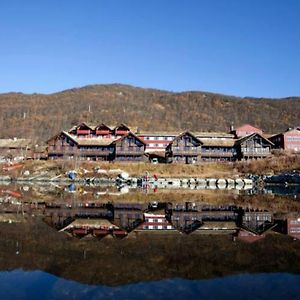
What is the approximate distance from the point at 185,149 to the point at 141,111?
299 feet

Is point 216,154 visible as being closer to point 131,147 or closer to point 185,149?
point 185,149

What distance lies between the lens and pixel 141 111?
166 m

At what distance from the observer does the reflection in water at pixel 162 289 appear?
29.1 ft

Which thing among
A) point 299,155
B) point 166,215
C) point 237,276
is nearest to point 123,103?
point 299,155

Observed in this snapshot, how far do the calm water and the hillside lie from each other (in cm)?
12057

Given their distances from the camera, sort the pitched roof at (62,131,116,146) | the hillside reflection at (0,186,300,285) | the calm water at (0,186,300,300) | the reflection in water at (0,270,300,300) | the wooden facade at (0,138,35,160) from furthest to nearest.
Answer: the wooden facade at (0,138,35,160) → the pitched roof at (62,131,116,146) → the hillside reflection at (0,186,300,285) → the calm water at (0,186,300,300) → the reflection in water at (0,270,300,300)

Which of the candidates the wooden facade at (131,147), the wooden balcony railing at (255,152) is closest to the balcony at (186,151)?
the wooden facade at (131,147)

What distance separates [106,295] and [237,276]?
3.72 metres

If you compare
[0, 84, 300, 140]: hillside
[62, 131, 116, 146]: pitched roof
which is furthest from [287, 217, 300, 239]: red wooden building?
[0, 84, 300, 140]: hillside

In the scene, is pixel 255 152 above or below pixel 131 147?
below

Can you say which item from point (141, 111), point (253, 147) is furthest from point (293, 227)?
point (141, 111)

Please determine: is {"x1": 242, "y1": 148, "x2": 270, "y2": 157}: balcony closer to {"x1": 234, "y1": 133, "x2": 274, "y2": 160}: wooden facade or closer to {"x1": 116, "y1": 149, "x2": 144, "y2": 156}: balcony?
{"x1": 234, "y1": 133, "x2": 274, "y2": 160}: wooden facade

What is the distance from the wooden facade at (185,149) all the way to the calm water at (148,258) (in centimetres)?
5510

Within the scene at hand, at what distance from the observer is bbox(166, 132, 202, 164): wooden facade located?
3024 inches
